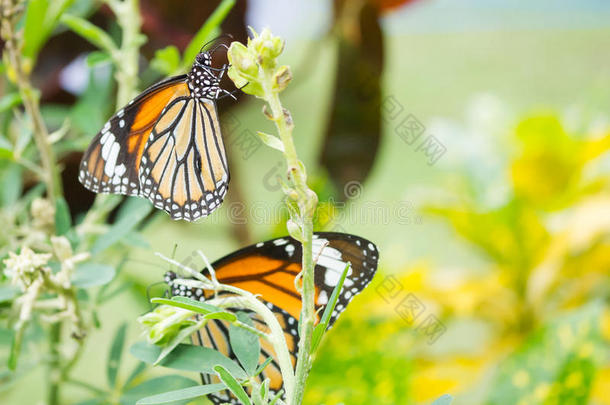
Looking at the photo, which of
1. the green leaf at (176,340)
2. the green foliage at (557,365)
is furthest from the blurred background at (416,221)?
the green leaf at (176,340)

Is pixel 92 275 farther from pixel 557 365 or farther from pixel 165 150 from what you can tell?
pixel 557 365

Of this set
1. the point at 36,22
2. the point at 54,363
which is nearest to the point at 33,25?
the point at 36,22

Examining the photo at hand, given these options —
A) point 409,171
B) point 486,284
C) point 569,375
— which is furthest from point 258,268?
point 409,171

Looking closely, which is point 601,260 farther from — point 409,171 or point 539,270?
point 409,171

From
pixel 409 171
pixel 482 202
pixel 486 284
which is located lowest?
pixel 486 284

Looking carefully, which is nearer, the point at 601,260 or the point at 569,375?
the point at 569,375

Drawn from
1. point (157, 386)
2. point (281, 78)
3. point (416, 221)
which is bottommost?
point (157, 386)
